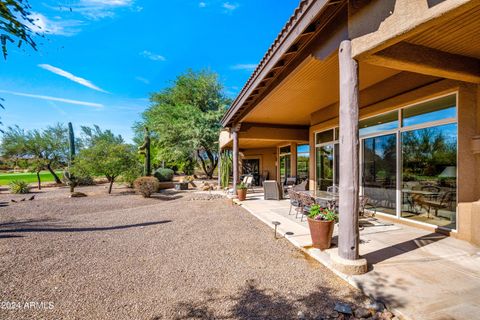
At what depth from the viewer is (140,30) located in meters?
9.82

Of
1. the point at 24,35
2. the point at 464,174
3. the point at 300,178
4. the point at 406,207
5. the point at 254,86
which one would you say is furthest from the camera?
the point at 300,178

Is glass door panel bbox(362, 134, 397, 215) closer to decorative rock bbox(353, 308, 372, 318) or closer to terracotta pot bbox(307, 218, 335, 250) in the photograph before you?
terracotta pot bbox(307, 218, 335, 250)

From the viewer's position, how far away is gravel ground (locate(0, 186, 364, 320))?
7.28 feet

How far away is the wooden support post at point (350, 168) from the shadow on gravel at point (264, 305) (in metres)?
0.49

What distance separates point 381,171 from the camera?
5.68 metres

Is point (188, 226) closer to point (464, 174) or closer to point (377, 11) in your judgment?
point (377, 11)

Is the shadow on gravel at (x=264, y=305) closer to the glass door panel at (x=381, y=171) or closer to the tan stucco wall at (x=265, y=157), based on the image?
the glass door panel at (x=381, y=171)

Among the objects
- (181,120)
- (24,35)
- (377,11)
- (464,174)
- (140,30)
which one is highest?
(140,30)

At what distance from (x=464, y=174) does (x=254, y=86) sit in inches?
191

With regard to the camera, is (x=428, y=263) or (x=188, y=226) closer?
(x=428, y=263)

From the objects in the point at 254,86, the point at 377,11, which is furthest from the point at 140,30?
the point at 377,11

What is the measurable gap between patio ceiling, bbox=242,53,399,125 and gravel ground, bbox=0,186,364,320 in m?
3.53

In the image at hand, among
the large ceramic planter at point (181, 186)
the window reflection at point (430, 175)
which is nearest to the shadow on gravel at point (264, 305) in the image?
the window reflection at point (430, 175)

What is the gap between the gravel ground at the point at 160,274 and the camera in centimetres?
222
